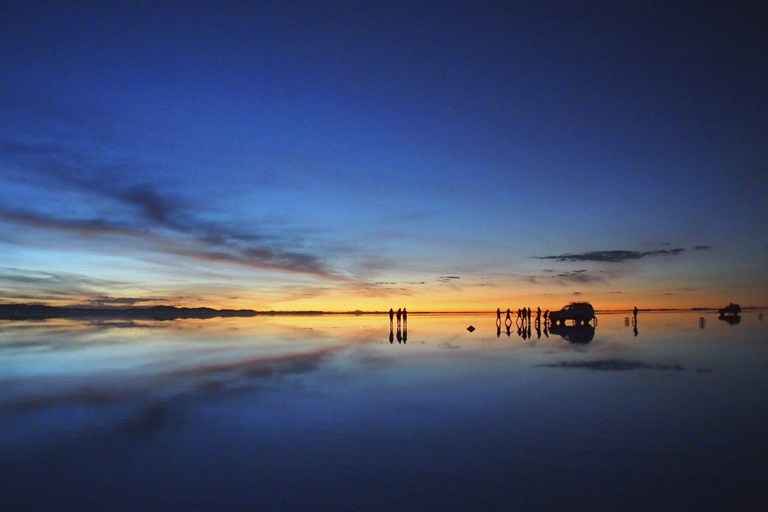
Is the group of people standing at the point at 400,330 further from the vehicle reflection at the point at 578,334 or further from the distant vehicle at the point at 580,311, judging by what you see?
the distant vehicle at the point at 580,311

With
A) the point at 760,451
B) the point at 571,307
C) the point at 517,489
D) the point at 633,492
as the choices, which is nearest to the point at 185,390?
the point at 517,489

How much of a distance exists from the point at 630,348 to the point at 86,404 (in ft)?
90.1

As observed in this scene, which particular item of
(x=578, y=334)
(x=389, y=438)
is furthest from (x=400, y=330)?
(x=389, y=438)

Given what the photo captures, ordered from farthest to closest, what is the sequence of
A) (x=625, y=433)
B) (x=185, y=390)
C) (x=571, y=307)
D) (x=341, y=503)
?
(x=571, y=307) < (x=185, y=390) < (x=625, y=433) < (x=341, y=503)

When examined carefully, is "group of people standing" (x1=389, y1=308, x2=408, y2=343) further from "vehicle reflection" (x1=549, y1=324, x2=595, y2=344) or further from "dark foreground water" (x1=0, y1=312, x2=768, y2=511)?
"dark foreground water" (x1=0, y1=312, x2=768, y2=511)

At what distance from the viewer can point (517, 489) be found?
24.1 feet

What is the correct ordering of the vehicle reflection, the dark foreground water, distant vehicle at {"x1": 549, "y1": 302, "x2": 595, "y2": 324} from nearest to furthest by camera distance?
the dark foreground water
the vehicle reflection
distant vehicle at {"x1": 549, "y1": 302, "x2": 595, "y2": 324}

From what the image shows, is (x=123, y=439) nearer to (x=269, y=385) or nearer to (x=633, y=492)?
(x=269, y=385)

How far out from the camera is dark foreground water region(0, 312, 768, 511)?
23.6 feet

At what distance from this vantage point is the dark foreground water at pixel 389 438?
7.19 m

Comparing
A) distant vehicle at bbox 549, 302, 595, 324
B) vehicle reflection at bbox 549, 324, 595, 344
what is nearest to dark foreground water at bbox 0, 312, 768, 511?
vehicle reflection at bbox 549, 324, 595, 344

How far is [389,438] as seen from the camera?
33.2 ft

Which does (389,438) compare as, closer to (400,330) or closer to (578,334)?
(578,334)

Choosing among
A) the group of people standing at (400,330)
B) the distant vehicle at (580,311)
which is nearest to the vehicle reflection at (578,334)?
the distant vehicle at (580,311)
